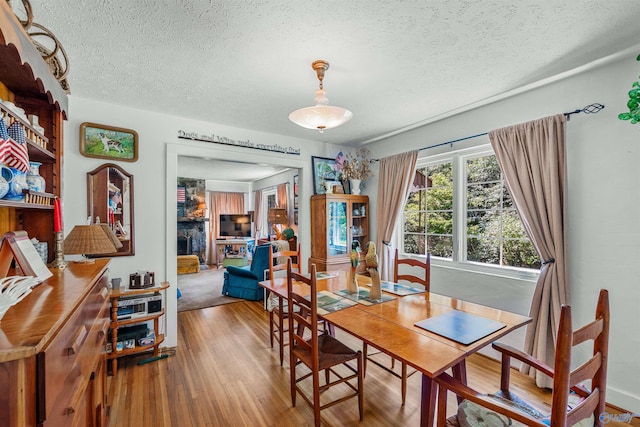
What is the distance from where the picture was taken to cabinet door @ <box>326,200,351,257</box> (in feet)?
12.3

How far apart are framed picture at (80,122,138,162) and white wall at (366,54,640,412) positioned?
12.0 ft

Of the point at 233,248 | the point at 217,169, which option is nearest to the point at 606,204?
the point at 217,169

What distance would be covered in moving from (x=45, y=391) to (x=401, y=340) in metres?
1.29

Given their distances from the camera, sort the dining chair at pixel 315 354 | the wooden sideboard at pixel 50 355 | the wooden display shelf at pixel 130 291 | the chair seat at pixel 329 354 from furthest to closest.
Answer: the wooden display shelf at pixel 130 291 → the chair seat at pixel 329 354 → the dining chair at pixel 315 354 → the wooden sideboard at pixel 50 355

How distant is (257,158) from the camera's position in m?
3.45

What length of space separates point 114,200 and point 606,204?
160 inches

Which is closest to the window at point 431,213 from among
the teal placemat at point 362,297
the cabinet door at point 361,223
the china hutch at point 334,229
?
the cabinet door at point 361,223

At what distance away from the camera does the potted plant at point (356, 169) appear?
395 centimetres

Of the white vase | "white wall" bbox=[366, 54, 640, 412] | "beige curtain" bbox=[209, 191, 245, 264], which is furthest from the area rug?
"white wall" bbox=[366, 54, 640, 412]

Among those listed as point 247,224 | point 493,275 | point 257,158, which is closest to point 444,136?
point 493,275

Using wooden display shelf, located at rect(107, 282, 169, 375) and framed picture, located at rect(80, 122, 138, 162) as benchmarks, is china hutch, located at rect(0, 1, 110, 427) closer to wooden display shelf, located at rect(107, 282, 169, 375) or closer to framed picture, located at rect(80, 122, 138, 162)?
wooden display shelf, located at rect(107, 282, 169, 375)

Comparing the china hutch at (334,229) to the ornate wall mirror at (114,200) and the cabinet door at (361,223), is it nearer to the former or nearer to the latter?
the cabinet door at (361,223)

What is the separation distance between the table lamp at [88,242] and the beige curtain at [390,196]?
9.55 feet

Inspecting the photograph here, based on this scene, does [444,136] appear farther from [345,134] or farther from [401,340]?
[401,340]
